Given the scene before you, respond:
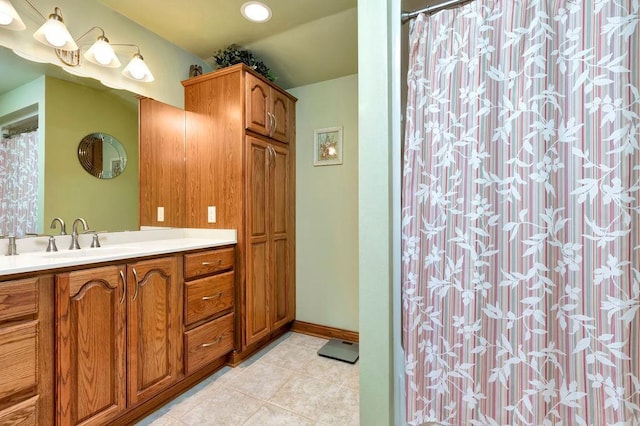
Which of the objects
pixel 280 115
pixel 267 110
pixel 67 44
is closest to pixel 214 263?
pixel 267 110

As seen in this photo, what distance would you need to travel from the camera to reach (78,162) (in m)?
1.65

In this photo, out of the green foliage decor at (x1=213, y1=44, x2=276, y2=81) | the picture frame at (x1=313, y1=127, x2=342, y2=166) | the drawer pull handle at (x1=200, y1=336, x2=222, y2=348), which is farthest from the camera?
the picture frame at (x1=313, y1=127, x2=342, y2=166)

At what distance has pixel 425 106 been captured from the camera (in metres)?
1.20

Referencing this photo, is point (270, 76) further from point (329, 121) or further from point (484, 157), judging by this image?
point (484, 157)

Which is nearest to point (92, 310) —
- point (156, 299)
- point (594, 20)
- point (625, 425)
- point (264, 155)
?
point (156, 299)

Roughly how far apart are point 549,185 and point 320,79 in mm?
2095

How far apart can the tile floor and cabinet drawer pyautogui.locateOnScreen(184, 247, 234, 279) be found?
735mm

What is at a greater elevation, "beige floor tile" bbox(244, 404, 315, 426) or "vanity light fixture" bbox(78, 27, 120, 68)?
"vanity light fixture" bbox(78, 27, 120, 68)

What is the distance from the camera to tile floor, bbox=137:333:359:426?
1.46 m

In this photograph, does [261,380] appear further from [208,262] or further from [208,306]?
[208,262]

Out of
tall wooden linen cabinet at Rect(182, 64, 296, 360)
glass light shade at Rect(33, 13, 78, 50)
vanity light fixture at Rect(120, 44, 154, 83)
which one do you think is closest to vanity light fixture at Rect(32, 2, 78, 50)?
glass light shade at Rect(33, 13, 78, 50)

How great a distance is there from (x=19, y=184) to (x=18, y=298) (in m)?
0.79

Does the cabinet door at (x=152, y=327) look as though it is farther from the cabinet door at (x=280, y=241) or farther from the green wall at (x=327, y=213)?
the green wall at (x=327, y=213)

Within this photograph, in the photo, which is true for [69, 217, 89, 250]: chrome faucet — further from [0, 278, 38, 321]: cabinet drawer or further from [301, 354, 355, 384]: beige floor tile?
[301, 354, 355, 384]: beige floor tile
